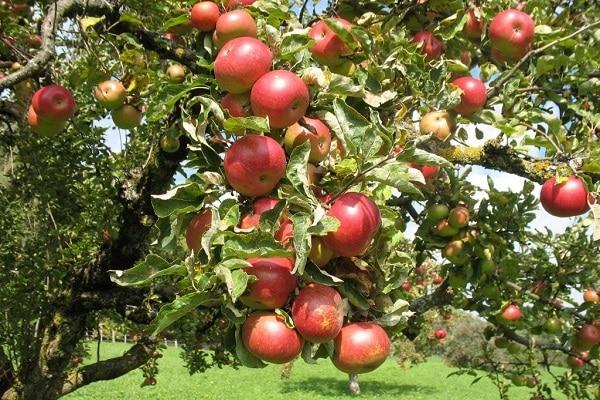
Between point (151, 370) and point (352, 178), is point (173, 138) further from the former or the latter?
point (151, 370)

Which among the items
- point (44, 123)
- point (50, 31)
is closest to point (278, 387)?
point (44, 123)

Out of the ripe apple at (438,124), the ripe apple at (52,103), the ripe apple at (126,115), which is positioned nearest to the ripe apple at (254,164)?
the ripe apple at (438,124)

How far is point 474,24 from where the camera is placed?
254cm

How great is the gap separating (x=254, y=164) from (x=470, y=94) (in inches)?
52.0

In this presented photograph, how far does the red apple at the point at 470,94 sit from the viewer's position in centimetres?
228

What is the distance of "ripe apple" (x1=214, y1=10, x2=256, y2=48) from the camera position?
156 cm

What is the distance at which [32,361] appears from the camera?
165 inches

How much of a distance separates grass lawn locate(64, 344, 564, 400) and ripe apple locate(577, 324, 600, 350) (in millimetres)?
12789

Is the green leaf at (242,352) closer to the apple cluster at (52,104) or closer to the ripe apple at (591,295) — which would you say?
the apple cluster at (52,104)

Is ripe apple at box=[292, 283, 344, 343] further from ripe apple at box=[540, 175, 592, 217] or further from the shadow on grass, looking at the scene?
the shadow on grass

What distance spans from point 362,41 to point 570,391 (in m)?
4.32

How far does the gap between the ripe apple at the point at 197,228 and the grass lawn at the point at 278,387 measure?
1439cm

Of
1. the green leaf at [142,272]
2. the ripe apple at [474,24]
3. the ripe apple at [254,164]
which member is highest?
the ripe apple at [474,24]

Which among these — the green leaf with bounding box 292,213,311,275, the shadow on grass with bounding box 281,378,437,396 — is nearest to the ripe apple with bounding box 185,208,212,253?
the green leaf with bounding box 292,213,311,275
